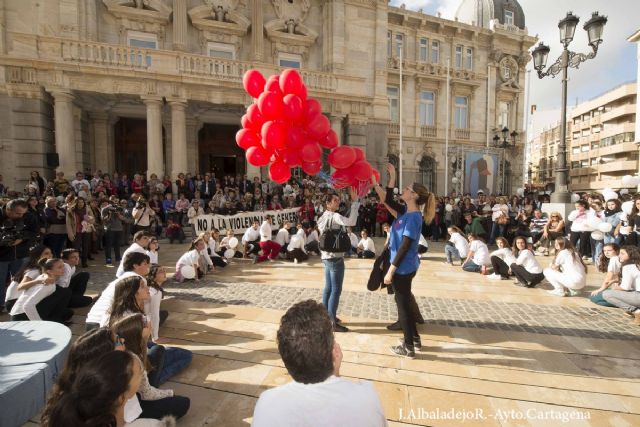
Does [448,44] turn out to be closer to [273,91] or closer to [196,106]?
[196,106]

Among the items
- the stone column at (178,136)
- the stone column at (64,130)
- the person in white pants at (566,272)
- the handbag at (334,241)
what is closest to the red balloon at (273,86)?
the handbag at (334,241)

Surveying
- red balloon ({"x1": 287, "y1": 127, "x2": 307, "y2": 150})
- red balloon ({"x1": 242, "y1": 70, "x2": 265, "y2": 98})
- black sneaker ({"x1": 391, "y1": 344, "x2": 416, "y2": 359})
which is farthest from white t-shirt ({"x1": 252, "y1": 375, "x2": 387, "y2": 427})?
red balloon ({"x1": 242, "y1": 70, "x2": 265, "y2": 98})

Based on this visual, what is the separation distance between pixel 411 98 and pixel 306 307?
86.9ft

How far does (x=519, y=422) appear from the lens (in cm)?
275

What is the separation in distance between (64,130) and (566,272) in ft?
58.0

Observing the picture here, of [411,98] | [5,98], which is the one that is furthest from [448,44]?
[5,98]

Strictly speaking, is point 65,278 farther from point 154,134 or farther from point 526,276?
point 154,134

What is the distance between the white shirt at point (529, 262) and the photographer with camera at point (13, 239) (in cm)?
960

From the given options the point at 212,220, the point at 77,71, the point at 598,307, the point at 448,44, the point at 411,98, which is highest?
the point at 448,44

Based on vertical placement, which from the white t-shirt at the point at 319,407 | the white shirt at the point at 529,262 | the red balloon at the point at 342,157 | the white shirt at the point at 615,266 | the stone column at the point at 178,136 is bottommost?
the white shirt at the point at 529,262

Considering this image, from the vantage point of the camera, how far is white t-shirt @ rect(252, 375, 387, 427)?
1204 mm

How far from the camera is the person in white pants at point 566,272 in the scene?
612 cm

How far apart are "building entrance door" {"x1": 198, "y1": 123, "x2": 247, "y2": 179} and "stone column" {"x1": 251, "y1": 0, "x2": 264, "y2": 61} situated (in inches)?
170

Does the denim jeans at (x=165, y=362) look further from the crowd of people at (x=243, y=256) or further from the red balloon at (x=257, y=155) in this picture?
the red balloon at (x=257, y=155)
